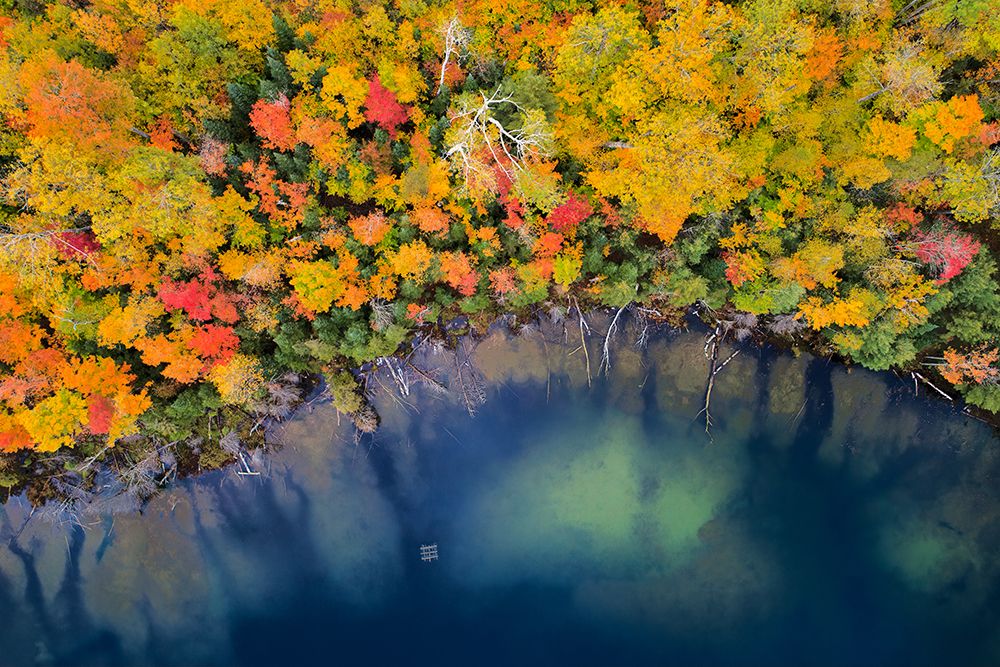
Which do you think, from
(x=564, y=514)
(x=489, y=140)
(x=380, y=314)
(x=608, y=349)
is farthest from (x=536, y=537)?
(x=489, y=140)

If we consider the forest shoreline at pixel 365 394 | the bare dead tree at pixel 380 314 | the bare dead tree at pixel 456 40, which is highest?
the bare dead tree at pixel 456 40

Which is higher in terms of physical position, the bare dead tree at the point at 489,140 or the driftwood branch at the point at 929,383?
the bare dead tree at the point at 489,140

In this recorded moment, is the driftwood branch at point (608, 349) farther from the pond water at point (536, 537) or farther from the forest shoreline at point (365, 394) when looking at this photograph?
the pond water at point (536, 537)

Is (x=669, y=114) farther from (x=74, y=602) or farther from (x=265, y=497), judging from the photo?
(x=74, y=602)

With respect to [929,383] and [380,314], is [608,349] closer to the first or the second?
[380,314]

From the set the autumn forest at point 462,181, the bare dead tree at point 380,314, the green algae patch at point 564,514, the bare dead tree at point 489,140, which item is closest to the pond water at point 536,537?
the green algae patch at point 564,514

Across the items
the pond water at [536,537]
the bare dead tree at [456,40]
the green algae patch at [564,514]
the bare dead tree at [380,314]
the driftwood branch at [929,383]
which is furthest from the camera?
the green algae patch at [564,514]
